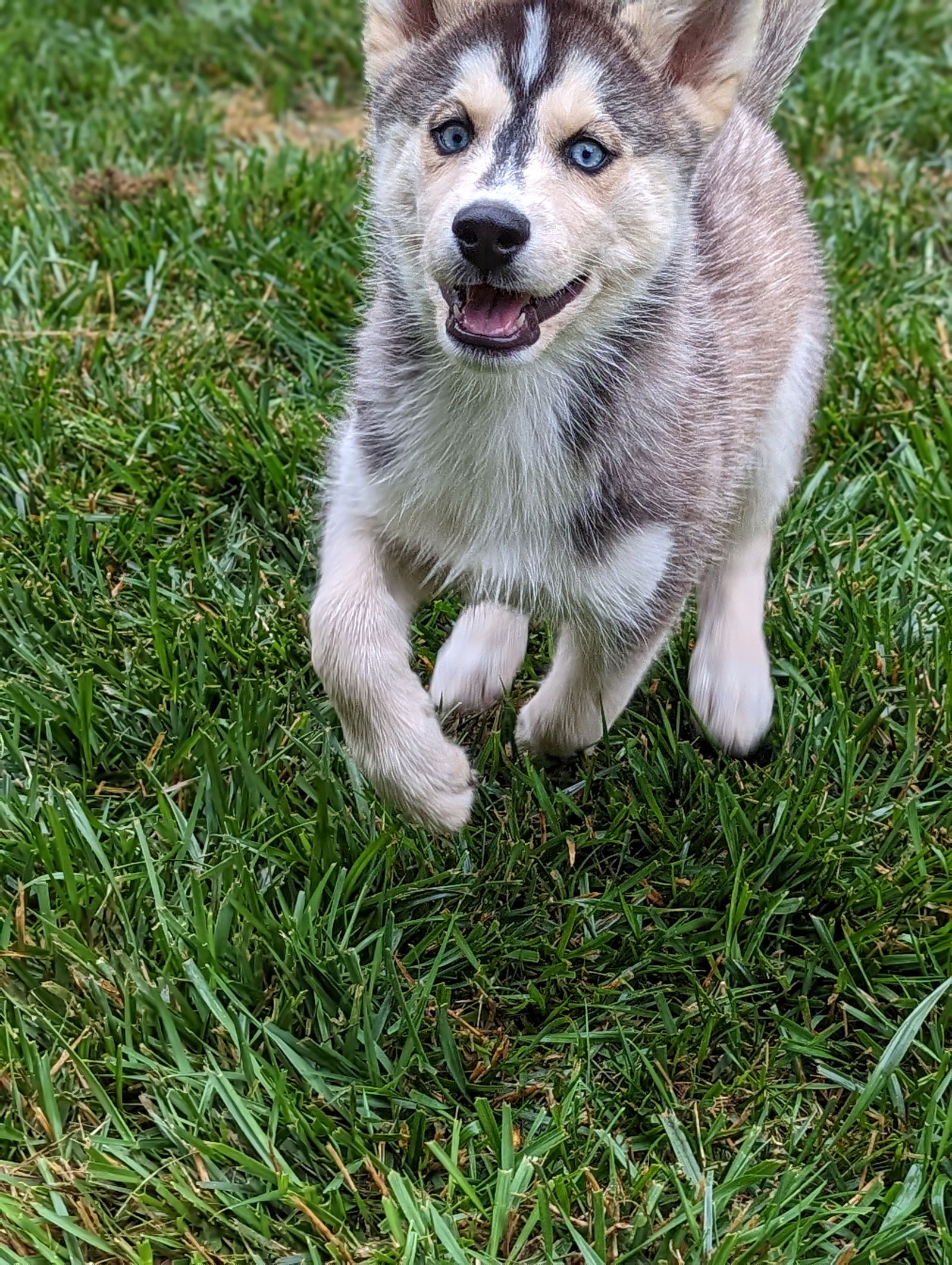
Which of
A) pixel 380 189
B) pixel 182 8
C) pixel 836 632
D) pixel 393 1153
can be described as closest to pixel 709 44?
pixel 380 189

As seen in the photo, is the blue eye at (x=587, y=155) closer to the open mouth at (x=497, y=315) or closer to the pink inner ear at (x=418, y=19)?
the open mouth at (x=497, y=315)

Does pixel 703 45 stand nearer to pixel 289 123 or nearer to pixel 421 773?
pixel 421 773

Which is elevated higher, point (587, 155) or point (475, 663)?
point (587, 155)

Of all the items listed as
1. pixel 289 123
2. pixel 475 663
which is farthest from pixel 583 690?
pixel 289 123

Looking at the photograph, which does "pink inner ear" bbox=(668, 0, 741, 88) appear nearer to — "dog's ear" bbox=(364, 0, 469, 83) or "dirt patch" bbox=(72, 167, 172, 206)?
"dog's ear" bbox=(364, 0, 469, 83)

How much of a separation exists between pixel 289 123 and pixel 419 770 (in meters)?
4.35

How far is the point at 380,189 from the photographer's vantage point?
3613mm

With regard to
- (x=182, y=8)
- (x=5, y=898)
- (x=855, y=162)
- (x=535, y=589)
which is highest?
(x=855, y=162)

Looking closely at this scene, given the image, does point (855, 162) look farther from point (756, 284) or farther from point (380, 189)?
point (380, 189)

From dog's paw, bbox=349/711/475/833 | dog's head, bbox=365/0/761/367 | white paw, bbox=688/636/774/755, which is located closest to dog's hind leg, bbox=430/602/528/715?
white paw, bbox=688/636/774/755

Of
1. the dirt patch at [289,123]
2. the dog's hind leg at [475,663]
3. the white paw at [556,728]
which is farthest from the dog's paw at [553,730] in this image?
the dirt patch at [289,123]

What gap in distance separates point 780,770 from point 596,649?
2.06ft

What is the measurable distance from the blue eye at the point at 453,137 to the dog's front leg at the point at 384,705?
96 centimetres

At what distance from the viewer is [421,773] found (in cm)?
345
